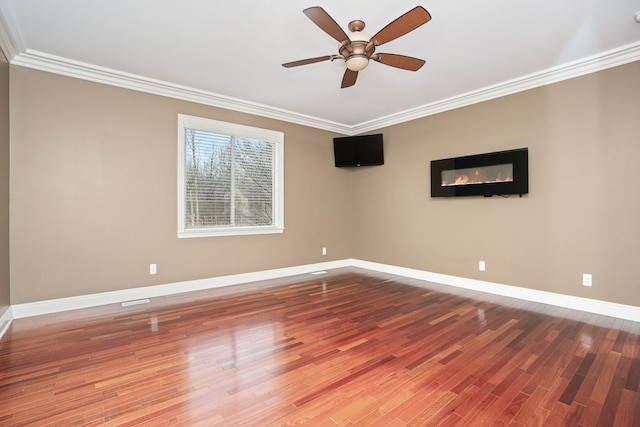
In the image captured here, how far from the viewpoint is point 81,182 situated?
142 inches

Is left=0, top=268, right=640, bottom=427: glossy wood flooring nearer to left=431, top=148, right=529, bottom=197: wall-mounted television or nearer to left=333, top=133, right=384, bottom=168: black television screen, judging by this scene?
left=431, top=148, right=529, bottom=197: wall-mounted television

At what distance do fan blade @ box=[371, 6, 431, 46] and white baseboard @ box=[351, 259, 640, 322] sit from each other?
3.49 m

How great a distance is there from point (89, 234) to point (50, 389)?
2135 millimetres

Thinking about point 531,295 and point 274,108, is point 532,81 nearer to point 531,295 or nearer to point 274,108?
point 531,295

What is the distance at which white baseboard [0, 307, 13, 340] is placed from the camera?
285cm

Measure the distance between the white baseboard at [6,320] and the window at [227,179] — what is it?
71.1 inches

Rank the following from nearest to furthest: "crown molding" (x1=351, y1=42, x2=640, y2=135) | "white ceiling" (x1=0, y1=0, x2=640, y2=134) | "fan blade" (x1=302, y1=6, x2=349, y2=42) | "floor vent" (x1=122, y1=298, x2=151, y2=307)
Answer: "fan blade" (x1=302, y1=6, x2=349, y2=42) < "white ceiling" (x1=0, y1=0, x2=640, y2=134) < "crown molding" (x1=351, y1=42, x2=640, y2=135) < "floor vent" (x1=122, y1=298, x2=151, y2=307)

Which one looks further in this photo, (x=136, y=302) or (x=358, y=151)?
(x=358, y=151)

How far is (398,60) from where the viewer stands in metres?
2.77

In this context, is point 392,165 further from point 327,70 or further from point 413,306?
point 413,306

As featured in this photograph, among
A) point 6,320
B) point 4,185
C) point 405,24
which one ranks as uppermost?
point 405,24

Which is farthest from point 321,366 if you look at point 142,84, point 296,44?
point 142,84

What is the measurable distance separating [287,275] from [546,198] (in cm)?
387

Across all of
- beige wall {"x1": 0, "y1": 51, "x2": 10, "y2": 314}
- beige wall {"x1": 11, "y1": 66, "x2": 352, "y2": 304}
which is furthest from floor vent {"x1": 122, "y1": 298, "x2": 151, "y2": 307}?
beige wall {"x1": 0, "y1": 51, "x2": 10, "y2": 314}
